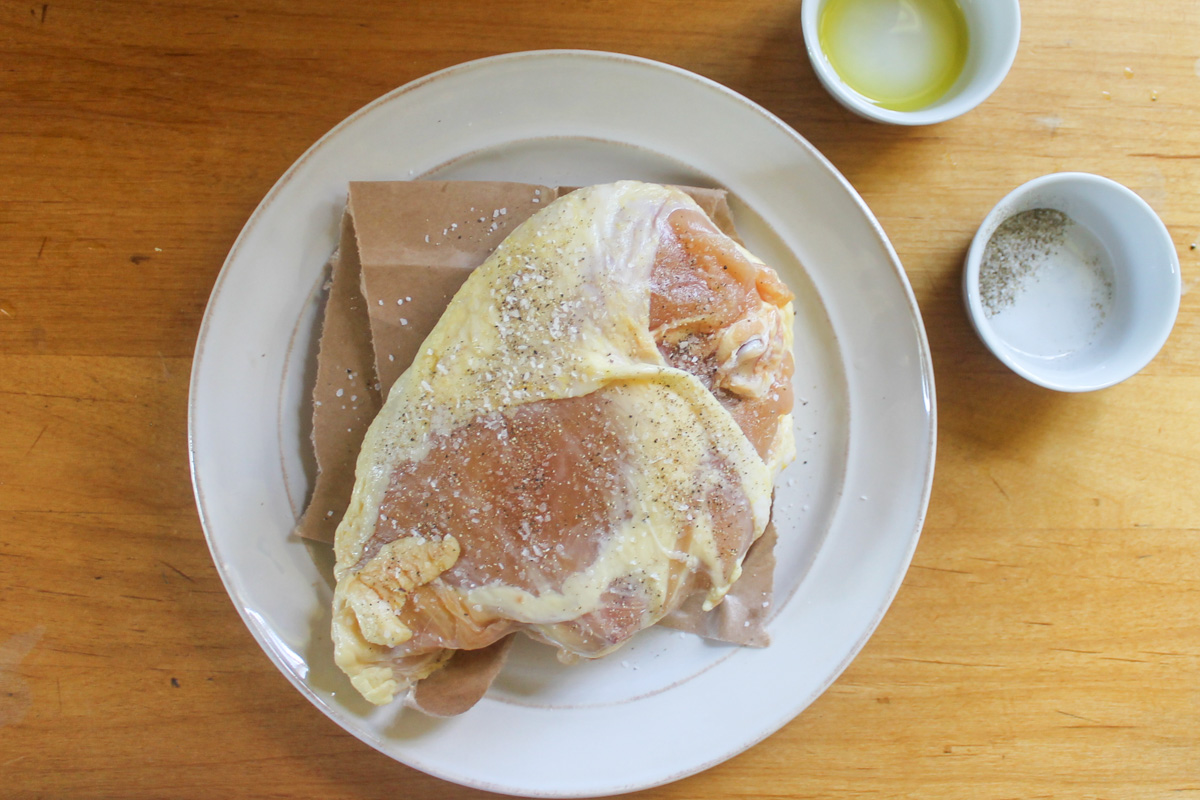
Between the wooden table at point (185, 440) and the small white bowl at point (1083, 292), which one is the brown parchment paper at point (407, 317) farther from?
the small white bowl at point (1083, 292)

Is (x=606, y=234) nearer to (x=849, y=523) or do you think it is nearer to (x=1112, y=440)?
(x=849, y=523)

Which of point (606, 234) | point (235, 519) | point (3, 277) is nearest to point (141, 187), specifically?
point (3, 277)

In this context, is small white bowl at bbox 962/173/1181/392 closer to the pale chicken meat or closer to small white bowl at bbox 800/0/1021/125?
small white bowl at bbox 800/0/1021/125

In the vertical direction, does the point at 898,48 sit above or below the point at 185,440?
above

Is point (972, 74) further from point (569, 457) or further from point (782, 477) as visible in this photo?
point (569, 457)

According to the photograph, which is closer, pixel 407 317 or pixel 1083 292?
pixel 407 317

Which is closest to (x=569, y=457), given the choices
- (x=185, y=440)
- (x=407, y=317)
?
(x=407, y=317)

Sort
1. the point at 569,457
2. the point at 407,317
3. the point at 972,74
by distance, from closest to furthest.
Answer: the point at 569,457, the point at 407,317, the point at 972,74

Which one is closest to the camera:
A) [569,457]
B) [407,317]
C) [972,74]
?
[569,457]

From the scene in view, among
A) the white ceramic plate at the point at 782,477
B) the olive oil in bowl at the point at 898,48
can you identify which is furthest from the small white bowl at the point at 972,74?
the white ceramic plate at the point at 782,477
